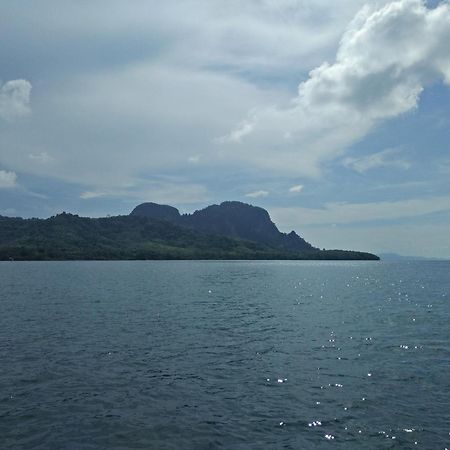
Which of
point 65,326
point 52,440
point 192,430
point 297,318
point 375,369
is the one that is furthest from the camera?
point 297,318

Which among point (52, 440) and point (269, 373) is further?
point (269, 373)

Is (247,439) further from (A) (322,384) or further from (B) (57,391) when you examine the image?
(B) (57,391)

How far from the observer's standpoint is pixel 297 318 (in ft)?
247

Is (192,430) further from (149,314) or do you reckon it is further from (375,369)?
(149,314)

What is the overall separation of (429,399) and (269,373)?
44.7 ft

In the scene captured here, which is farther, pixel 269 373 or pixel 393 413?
pixel 269 373

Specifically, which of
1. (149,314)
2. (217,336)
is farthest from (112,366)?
(149,314)

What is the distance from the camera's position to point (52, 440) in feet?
81.8

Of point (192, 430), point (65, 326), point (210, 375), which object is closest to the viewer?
point (192, 430)

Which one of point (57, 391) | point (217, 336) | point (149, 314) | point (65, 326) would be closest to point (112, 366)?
point (57, 391)

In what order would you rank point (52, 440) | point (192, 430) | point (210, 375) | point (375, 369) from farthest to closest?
point (375, 369) < point (210, 375) < point (192, 430) < point (52, 440)

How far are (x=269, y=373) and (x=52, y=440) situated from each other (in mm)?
20594

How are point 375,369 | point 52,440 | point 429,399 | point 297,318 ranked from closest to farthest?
point 52,440 → point 429,399 → point 375,369 → point 297,318

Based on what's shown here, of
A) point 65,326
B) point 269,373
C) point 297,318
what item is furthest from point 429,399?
point 65,326
